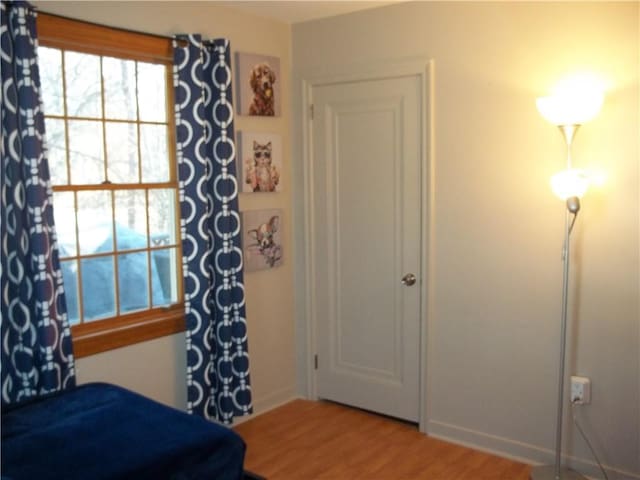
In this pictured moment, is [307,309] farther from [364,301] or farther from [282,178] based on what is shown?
[282,178]

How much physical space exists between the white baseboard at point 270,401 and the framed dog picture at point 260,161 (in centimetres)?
138

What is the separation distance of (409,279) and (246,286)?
102 centimetres

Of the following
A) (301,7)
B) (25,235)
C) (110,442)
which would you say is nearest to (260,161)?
(301,7)

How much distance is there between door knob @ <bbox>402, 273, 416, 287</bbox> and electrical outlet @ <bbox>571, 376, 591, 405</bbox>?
3.42 ft

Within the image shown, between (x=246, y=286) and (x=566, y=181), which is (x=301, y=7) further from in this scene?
(x=566, y=181)

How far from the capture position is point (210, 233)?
3.49m

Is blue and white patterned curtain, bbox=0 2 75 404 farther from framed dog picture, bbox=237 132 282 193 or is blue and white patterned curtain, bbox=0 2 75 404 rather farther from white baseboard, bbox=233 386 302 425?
white baseboard, bbox=233 386 302 425

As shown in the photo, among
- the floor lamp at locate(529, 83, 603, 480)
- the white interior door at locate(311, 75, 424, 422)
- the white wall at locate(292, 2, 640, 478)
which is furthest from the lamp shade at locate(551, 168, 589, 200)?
the white interior door at locate(311, 75, 424, 422)

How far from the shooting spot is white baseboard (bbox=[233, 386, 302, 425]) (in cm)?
395

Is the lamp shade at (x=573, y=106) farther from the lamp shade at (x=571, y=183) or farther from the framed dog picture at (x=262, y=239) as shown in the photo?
the framed dog picture at (x=262, y=239)

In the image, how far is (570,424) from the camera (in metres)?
3.17

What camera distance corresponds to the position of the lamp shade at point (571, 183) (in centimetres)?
286

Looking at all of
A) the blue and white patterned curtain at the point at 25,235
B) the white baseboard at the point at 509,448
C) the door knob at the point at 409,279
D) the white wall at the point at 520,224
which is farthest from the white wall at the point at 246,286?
the white baseboard at the point at 509,448

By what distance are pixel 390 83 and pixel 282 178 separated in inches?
36.9
